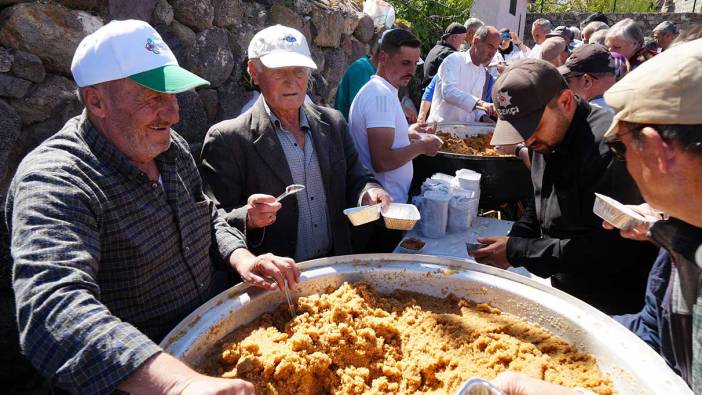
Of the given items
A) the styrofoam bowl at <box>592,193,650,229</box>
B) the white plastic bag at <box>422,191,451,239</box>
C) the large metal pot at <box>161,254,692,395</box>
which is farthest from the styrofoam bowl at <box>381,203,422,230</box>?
the styrofoam bowl at <box>592,193,650,229</box>

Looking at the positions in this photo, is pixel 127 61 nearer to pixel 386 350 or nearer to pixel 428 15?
pixel 386 350

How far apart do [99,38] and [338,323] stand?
3.59 feet

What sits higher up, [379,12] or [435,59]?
[379,12]

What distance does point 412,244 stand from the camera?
2.49 meters

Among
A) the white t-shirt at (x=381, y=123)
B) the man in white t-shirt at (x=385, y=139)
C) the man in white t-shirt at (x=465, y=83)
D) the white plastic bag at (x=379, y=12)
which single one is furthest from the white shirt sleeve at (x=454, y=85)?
the white t-shirt at (x=381, y=123)

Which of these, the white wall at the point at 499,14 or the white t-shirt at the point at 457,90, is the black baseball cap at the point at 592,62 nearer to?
the white t-shirt at the point at 457,90

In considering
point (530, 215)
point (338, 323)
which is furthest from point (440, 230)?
point (338, 323)

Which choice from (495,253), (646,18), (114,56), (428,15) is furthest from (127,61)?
(646,18)

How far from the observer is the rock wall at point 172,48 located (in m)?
1.99

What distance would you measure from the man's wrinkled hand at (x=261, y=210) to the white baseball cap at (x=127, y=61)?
1.94ft

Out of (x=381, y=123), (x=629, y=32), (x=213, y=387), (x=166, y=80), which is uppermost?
(x=629, y=32)

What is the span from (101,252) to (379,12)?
5.84 m

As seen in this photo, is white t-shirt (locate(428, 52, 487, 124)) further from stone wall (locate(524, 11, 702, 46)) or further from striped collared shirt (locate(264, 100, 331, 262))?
stone wall (locate(524, 11, 702, 46))

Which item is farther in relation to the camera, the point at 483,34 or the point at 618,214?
the point at 483,34
